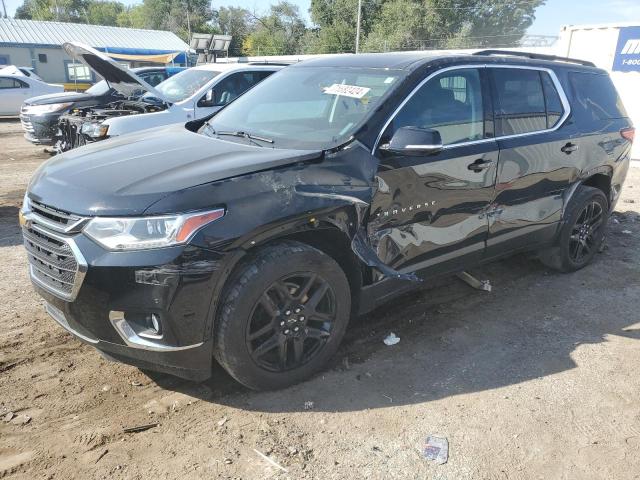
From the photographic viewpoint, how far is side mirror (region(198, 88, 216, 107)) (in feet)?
28.3

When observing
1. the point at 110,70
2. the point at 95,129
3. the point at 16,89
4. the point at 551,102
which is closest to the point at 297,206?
the point at 551,102

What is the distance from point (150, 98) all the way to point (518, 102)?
22.8ft

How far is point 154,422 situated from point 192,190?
1.30m

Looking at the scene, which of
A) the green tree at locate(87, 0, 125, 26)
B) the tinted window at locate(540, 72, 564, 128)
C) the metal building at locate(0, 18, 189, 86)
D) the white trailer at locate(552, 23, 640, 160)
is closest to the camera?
the tinted window at locate(540, 72, 564, 128)

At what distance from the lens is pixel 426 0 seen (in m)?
40.8

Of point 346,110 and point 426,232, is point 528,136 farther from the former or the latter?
point 346,110

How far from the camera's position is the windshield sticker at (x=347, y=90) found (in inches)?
140

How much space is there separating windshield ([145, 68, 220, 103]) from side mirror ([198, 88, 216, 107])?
0.37 metres

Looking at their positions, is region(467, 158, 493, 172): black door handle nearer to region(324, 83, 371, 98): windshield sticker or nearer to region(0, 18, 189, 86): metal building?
region(324, 83, 371, 98): windshield sticker

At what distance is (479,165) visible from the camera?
382cm

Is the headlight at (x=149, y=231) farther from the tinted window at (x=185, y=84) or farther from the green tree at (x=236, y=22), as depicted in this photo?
the green tree at (x=236, y=22)

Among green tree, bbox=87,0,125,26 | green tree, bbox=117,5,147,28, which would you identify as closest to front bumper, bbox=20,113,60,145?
green tree, bbox=117,5,147,28

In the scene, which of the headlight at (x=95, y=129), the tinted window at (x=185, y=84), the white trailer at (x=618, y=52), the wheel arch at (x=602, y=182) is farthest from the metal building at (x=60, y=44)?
the wheel arch at (x=602, y=182)

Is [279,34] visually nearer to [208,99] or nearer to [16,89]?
[16,89]
